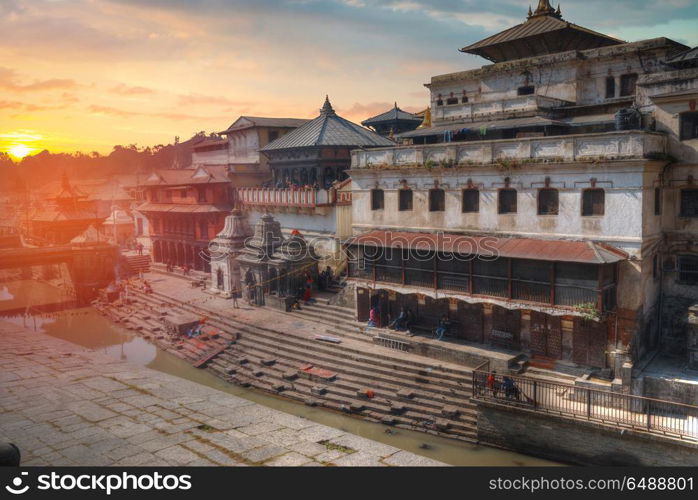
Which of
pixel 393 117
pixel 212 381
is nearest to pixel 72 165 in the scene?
pixel 393 117

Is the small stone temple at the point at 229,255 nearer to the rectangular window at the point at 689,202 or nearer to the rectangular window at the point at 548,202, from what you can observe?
the rectangular window at the point at 548,202

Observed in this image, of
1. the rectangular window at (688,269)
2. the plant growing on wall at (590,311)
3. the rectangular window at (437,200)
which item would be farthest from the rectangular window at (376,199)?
the rectangular window at (688,269)

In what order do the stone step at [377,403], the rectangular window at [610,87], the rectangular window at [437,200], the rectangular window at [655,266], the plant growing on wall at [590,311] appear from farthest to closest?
the rectangular window at [610,87] < the rectangular window at [437,200] < the rectangular window at [655,266] < the stone step at [377,403] < the plant growing on wall at [590,311]

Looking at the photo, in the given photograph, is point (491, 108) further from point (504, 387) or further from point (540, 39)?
point (504, 387)

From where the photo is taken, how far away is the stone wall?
1762cm

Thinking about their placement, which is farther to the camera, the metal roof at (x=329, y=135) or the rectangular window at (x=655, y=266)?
the metal roof at (x=329, y=135)

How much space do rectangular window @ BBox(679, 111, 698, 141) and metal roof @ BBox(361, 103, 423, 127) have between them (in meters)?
29.2

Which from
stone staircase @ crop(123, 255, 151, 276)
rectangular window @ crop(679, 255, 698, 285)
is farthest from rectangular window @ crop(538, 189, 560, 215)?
stone staircase @ crop(123, 255, 151, 276)

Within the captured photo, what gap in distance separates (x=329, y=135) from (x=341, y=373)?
69.0 feet

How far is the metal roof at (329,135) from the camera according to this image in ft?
135

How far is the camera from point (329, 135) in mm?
41688

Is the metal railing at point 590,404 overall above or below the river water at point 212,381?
above

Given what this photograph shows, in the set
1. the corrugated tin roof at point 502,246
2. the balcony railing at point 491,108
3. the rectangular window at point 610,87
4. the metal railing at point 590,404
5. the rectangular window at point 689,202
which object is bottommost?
the metal railing at point 590,404

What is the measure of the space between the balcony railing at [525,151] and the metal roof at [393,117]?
21850 millimetres
